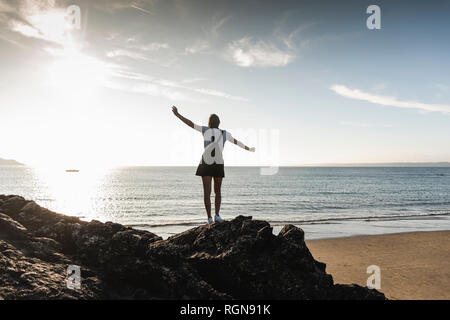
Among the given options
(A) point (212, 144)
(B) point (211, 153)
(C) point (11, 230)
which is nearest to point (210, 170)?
(B) point (211, 153)

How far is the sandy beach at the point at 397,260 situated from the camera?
9.38m

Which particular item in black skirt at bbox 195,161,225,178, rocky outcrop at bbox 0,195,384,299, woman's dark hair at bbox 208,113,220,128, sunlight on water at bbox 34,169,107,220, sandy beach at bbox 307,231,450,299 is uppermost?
woman's dark hair at bbox 208,113,220,128

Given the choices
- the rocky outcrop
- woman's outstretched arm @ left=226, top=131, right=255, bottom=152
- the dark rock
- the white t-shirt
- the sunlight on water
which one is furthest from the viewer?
the sunlight on water

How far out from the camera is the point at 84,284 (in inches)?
163

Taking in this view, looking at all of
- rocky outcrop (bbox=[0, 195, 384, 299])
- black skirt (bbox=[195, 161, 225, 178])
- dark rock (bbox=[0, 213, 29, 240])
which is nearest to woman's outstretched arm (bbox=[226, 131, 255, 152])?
black skirt (bbox=[195, 161, 225, 178])

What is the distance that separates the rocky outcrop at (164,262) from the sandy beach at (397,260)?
546 cm

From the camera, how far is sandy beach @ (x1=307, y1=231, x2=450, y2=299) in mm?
9375

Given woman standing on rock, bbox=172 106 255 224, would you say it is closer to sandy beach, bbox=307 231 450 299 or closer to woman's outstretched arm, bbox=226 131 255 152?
woman's outstretched arm, bbox=226 131 255 152

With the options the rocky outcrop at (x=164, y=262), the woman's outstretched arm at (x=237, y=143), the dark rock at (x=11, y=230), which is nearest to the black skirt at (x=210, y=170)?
the woman's outstretched arm at (x=237, y=143)

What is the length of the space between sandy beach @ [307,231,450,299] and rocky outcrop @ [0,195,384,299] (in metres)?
5.46

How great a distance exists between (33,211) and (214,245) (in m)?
3.36
